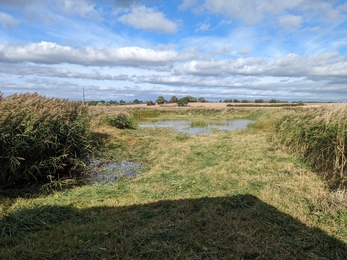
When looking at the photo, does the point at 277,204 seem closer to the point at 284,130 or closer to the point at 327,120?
the point at 327,120

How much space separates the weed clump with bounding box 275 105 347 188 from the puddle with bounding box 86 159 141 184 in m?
4.38

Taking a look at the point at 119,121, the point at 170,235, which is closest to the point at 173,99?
the point at 119,121

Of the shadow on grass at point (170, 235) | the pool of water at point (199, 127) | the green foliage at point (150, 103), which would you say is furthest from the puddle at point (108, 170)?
the green foliage at point (150, 103)

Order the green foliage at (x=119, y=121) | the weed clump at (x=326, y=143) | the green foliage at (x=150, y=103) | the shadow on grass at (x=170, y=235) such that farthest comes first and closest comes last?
the green foliage at (x=150, y=103) < the green foliage at (x=119, y=121) < the weed clump at (x=326, y=143) < the shadow on grass at (x=170, y=235)

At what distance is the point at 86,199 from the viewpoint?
415 cm

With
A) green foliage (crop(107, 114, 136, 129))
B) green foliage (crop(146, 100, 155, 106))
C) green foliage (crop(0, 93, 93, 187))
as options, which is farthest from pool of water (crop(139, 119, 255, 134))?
green foliage (crop(146, 100, 155, 106))

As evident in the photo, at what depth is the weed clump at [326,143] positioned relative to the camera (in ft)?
15.8

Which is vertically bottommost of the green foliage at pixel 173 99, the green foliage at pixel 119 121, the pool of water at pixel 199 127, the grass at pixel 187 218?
the pool of water at pixel 199 127

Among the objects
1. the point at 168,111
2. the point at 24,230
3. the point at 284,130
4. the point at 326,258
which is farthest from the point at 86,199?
the point at 168,111

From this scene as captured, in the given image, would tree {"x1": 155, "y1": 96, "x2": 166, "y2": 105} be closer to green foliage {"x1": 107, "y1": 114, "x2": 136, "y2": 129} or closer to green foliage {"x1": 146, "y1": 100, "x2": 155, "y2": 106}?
green foliage {"x1": 146, "y1": 100, "x2": 155, "y2": 106}

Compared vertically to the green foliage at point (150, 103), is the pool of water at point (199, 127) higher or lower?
lower

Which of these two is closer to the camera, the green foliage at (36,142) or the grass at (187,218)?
the grass at (187,218)

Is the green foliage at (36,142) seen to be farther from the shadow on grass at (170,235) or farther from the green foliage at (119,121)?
the green foliage at (119,121)

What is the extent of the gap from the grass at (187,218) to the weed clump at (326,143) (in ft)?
1.15
